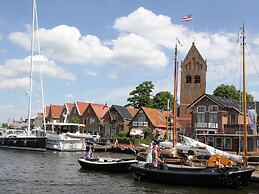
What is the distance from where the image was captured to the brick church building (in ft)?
286

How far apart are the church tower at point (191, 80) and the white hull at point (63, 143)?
28373 millimetres

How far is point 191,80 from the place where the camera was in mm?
88312

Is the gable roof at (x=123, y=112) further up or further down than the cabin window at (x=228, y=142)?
further up

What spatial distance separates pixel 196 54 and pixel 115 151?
3495 centimetres

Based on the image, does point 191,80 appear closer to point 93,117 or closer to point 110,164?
point 93,117

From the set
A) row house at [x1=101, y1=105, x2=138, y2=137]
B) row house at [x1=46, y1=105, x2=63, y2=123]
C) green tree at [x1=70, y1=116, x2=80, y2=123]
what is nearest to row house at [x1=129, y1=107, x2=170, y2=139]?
row house at [x1=101, y1=105, x2=138, y2=137]

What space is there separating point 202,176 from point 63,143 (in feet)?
128

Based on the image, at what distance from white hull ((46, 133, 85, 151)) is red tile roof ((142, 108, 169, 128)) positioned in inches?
830

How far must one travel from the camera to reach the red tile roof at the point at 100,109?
9659cm

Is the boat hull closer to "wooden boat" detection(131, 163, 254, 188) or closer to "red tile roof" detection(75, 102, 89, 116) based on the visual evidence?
"wooden boat" detection(131, 163, 254, 188)

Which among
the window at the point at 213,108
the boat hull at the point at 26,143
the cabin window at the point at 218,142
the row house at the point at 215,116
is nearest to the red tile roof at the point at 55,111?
the boat hull at the point at 26,143

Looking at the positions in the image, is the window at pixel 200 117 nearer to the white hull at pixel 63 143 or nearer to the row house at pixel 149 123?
the row house at pixel 149 123

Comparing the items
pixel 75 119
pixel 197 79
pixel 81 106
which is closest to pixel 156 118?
pixel 197 79

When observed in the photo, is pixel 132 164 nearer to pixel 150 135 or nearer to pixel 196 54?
pixel 150 135
